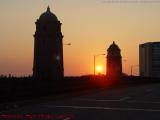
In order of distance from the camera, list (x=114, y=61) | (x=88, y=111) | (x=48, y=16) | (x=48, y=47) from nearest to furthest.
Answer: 1. (x=88, y=111)
2. (x=48, y=47)
3. (x=48, y=16)
4. (x=114, y=61)

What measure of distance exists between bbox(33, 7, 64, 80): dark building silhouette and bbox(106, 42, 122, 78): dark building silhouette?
55.3 meters

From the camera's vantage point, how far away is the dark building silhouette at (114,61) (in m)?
165

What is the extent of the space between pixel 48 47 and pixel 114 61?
225 ft

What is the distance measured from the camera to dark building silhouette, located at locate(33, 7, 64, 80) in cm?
10025

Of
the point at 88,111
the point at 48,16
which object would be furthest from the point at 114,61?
the point at 88,111

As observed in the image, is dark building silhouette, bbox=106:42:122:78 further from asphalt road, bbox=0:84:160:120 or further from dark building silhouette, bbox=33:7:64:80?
asphalt road, bbox=0:84:160:120

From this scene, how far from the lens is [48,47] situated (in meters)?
104

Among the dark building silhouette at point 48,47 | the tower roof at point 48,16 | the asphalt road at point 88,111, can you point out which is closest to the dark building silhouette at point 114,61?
the tower roof at point 48,16

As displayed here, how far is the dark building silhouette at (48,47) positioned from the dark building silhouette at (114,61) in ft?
182

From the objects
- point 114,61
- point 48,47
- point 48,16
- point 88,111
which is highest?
point 48,16

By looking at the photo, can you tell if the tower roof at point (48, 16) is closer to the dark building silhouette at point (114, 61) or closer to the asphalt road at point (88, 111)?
the dark building silhouette at point (114, 61)

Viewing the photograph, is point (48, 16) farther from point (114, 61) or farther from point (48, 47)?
point (114, 61)

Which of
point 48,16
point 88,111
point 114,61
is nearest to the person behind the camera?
point 88,111

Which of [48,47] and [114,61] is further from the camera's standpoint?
[114,61]
